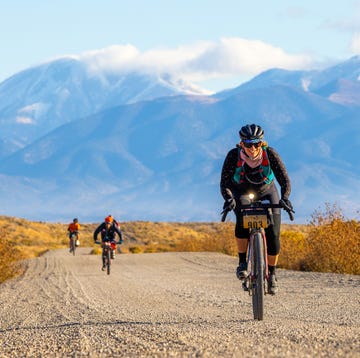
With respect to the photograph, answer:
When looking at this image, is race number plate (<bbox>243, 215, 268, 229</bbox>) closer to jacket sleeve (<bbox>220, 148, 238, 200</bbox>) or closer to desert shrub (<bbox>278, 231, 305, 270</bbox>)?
jacket sleeve (<bbox>220, 148, 238, 200</bbox>)

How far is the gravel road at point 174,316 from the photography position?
317 inches

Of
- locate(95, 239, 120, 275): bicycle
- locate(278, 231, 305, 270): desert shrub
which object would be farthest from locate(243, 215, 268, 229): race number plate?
locate(278, 231, 305, 270): desert shrub

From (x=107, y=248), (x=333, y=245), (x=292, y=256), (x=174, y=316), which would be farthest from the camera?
(x=292, y=256)

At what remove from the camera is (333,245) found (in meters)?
23.3

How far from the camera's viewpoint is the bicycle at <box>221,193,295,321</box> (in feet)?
33.2

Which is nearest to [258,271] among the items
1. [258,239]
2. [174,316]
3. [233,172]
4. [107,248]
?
[258,239]

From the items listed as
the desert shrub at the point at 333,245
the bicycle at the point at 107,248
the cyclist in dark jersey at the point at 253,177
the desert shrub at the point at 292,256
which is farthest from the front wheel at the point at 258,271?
the desert shrub at the point at 292,256

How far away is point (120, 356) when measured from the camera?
7855 millimetres

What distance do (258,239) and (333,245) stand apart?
13615 mm

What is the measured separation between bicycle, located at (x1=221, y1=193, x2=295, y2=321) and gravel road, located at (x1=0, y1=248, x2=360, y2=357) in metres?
0.37

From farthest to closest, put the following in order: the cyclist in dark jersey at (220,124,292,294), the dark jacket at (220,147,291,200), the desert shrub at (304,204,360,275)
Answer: the desert shrub at (304,204,360,275) < the dark jacket at (220,147,291,200) < the cyclist in dark jersey at (220,124,292,294)

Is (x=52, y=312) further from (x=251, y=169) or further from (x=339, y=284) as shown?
(x=339, y=284)

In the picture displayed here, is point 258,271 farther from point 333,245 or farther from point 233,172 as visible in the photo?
point 333,245

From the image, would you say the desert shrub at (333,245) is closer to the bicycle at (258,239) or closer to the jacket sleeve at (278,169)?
the jacket sleeve at (278,169)
